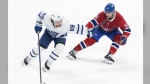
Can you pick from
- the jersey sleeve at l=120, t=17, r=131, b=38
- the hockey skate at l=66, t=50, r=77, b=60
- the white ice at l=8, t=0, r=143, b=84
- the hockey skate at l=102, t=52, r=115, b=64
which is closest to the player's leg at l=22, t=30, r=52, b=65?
the white ice at l=8, t=0, r=143, b=84

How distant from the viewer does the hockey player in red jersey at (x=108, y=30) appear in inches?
175

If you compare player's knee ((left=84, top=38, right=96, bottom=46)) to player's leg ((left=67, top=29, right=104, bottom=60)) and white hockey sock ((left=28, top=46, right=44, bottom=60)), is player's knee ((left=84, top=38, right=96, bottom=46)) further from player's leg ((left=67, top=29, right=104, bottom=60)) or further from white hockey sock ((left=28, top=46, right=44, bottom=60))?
white hockey sock ((left=28, top=46, right=44, bottom=60))

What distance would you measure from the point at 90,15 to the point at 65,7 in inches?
17.7

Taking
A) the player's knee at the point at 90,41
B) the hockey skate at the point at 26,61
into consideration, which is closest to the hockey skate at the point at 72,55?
the player's knee at the point at 90,41

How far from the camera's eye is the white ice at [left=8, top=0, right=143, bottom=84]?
415 cm

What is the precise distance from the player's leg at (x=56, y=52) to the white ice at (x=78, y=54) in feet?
0.24
